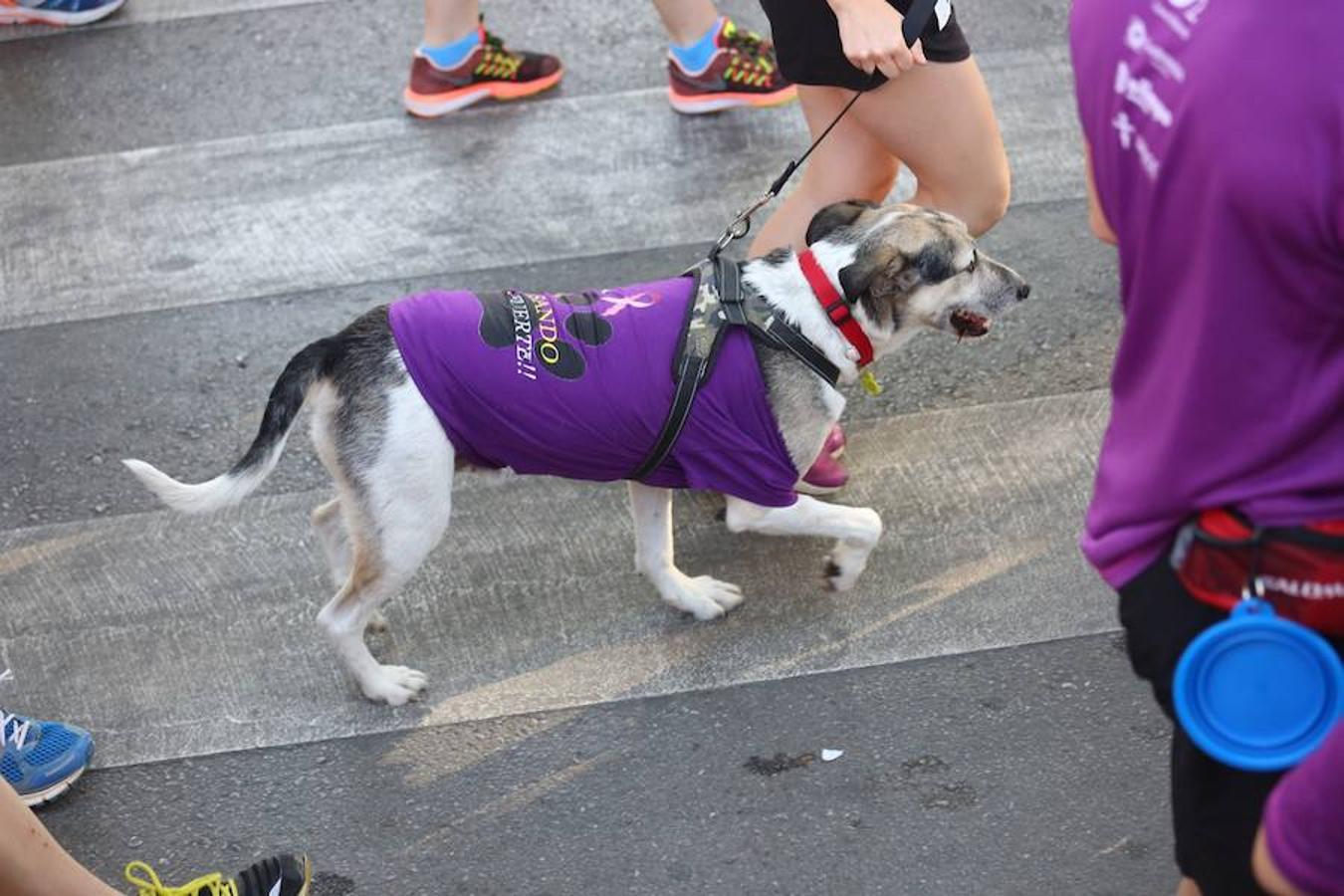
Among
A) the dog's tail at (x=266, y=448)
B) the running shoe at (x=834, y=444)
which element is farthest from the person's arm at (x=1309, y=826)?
the running shoe at (x=834, y=444)

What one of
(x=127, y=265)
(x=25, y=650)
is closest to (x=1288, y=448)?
(x=25, y=650)

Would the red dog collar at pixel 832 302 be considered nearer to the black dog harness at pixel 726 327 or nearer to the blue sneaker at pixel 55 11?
the black dog harness at pixel 726 327

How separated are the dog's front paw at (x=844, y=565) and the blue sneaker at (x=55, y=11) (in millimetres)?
5157

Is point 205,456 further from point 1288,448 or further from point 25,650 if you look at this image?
point 1288,448

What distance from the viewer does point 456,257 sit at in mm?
5758

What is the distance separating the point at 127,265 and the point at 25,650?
2.08 m

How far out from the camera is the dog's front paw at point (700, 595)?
4.18m

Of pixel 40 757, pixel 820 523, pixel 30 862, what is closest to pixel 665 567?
pixel 820 523

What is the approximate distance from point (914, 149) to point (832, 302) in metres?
0.61

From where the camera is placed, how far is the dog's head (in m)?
3.83

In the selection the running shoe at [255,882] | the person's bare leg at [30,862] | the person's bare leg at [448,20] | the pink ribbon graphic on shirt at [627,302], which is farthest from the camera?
the person's bare leg at [448,20]

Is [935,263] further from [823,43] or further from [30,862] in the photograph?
[30,862]

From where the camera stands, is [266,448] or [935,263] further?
[935,263]

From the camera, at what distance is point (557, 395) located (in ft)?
12.0
